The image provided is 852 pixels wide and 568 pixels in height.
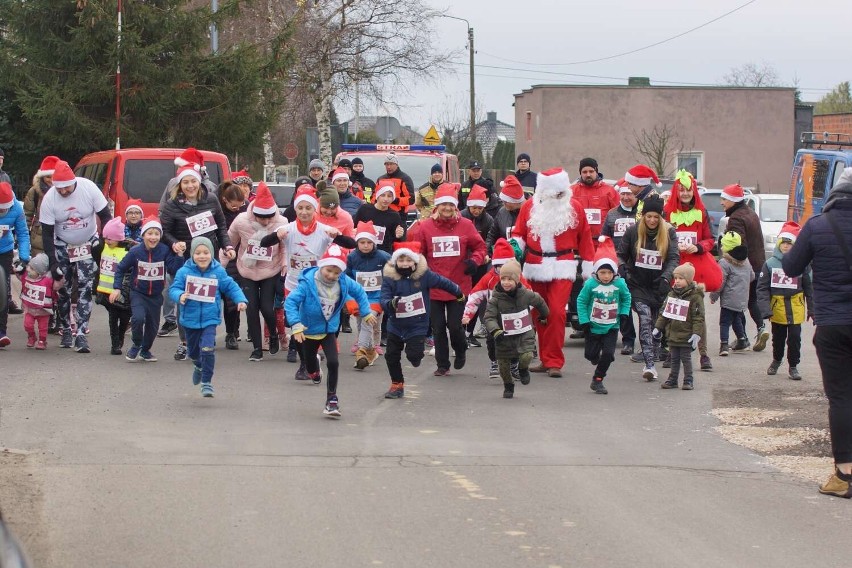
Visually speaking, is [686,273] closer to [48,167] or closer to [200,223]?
[200,223]

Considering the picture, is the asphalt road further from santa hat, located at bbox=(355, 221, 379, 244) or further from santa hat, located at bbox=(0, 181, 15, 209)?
santa hat, located at bbox=(0, 181, 15, 209)

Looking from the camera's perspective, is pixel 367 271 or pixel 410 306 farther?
pixel 367 271

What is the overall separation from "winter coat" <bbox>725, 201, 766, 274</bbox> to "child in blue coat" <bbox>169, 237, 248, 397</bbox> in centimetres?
629

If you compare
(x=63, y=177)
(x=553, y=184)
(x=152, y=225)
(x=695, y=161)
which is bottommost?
(x=152, y=225)

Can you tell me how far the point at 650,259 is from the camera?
13.7 meters

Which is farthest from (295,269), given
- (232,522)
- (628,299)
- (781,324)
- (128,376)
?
(232,522)

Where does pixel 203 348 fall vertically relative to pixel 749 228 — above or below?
below

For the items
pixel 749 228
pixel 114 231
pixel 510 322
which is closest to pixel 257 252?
pixel 114 231

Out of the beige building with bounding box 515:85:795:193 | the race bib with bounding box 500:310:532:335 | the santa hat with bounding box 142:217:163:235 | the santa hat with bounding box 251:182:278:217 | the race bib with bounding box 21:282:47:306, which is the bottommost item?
the race bib with bounding box 500:310:532:335

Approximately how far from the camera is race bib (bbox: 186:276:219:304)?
1190 cm

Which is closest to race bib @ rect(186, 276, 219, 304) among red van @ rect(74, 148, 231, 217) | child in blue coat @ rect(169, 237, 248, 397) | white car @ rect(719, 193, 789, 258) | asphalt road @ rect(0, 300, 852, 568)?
child in blue coat @ rect(169, 237, 248, 397)

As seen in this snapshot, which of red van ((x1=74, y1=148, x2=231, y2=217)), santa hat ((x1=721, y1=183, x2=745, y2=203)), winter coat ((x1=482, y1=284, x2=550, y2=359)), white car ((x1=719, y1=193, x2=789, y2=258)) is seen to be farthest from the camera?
white car ((x1=719, y1=193, x2=789, y2=258))


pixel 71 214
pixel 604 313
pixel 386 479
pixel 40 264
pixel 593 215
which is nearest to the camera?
pixel 386 479

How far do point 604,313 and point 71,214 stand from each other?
600 centimetres
